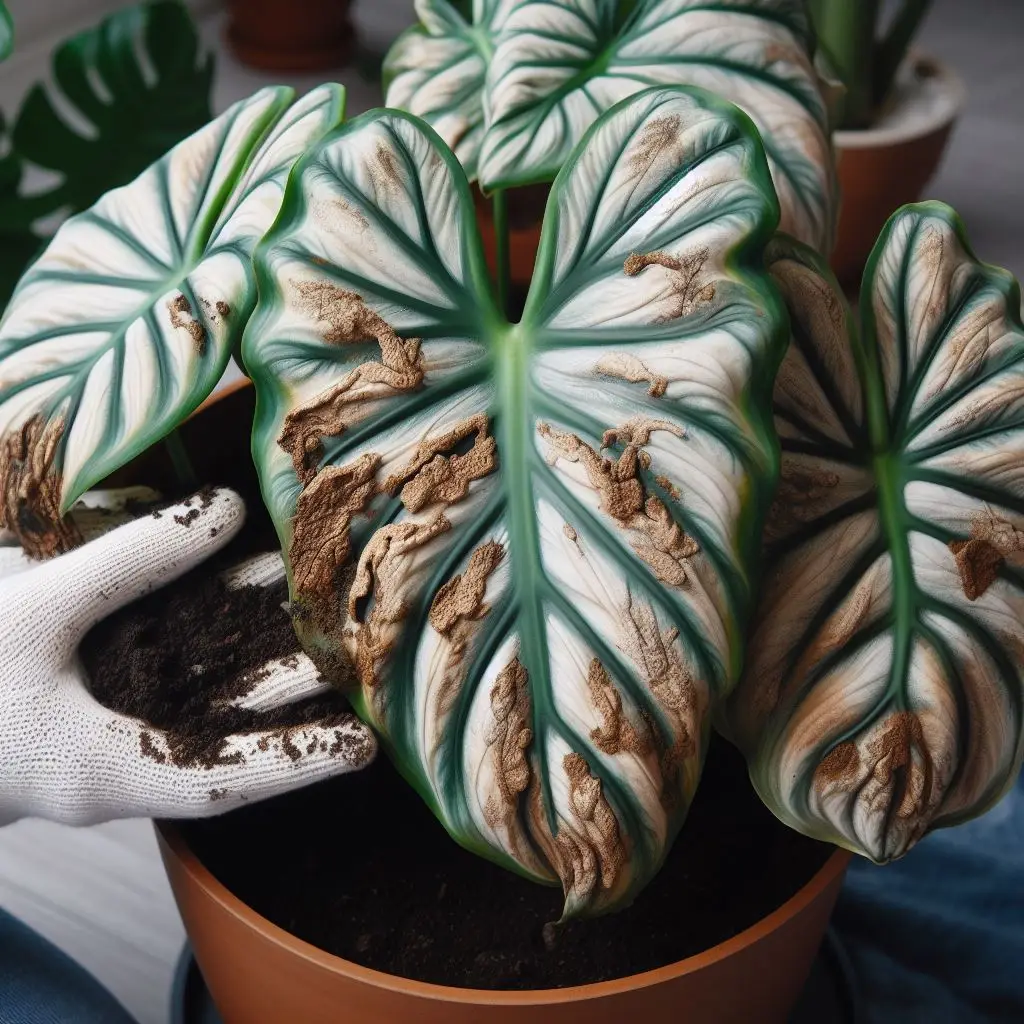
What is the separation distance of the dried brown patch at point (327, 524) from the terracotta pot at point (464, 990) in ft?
0.63

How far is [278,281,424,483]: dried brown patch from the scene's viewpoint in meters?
0.60

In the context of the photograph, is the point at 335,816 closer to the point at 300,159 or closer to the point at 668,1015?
the point at 668,1015

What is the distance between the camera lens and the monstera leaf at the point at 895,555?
63 centimetres

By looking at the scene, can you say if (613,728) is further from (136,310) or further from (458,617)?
(136,310)

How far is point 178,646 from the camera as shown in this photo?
71 cm

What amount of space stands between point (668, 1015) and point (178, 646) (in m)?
0.34

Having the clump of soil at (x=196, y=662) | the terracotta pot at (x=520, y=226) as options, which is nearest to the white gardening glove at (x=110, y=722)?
the clump of soil at (x=196, y=662)

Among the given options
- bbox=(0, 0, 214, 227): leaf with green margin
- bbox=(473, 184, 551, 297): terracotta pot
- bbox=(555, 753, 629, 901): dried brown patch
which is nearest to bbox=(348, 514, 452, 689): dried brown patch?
bbox=(555, 753, 629, 901): dried brown patch

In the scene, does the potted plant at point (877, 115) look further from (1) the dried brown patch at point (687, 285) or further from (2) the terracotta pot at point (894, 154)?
(1) the dried brown patch at point (687, 285)

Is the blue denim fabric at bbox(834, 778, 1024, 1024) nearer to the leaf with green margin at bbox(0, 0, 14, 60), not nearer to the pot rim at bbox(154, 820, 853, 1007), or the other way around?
the pot rim at bbox(154, 820, 853, 1007)

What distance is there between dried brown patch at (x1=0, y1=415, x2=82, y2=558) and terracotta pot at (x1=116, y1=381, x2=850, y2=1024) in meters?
0.20

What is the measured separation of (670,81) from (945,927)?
2.38ft

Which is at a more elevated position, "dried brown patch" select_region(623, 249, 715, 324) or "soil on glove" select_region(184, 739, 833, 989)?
"dried brown patch" select_region(623, 249, 715, 324)

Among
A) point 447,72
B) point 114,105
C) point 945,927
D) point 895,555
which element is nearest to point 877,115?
point 447,72
